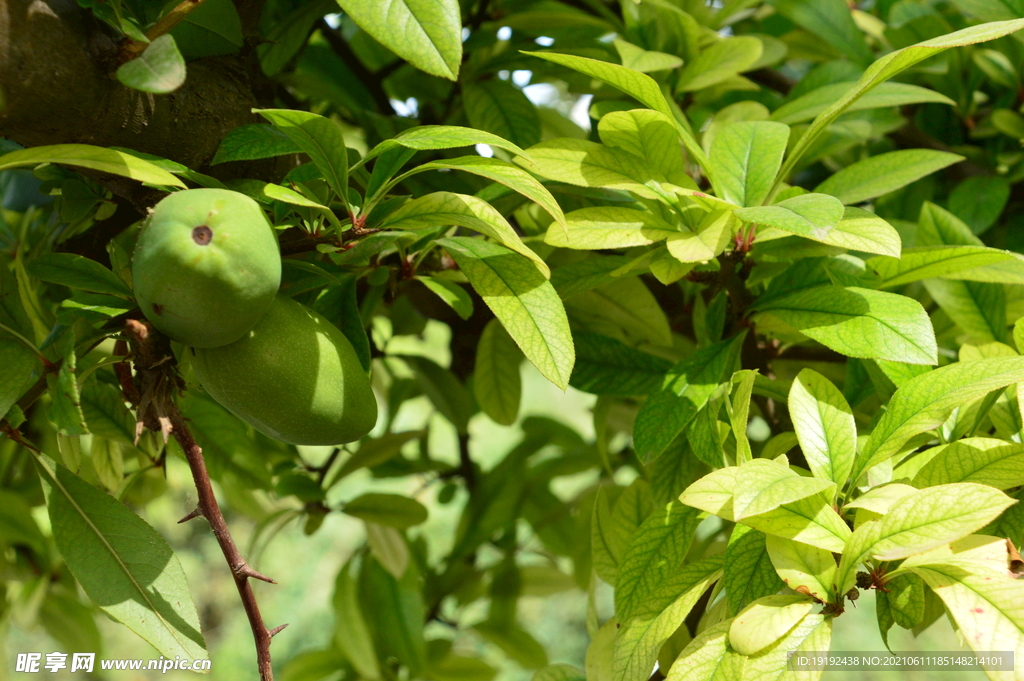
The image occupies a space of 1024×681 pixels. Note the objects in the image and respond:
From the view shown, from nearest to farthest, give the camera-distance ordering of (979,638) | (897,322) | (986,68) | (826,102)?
(979,638), (897,322), (826,102), (986,68)

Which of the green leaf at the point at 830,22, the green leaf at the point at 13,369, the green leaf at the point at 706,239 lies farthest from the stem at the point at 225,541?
the green leaf at the point at 830,22

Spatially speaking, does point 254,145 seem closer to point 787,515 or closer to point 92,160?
point 92,160

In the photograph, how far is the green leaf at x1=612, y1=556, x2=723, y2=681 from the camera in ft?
1.56

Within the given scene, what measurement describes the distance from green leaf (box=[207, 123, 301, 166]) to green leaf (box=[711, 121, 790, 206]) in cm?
30

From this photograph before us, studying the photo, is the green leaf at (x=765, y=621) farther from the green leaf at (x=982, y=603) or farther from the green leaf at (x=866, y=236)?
the green leaf at (x=866, y=236)

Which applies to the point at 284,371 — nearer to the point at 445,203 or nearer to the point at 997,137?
the point at 445,203

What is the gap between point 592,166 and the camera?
54cm

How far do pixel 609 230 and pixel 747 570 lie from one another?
0.24m

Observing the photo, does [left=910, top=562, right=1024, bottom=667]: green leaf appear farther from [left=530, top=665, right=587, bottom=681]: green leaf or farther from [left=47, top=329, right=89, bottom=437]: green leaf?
[left=47, top=329, right=89, bottom=437]: green leaf

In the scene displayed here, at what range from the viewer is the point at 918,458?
52 cm

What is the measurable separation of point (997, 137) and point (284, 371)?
35.3 inches

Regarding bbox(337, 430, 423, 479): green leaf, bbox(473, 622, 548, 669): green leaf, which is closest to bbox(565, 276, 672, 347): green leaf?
bbox(337, 430, 423, 479): green leaf

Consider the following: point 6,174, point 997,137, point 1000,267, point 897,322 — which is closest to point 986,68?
point 997,137

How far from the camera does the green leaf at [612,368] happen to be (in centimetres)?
62
